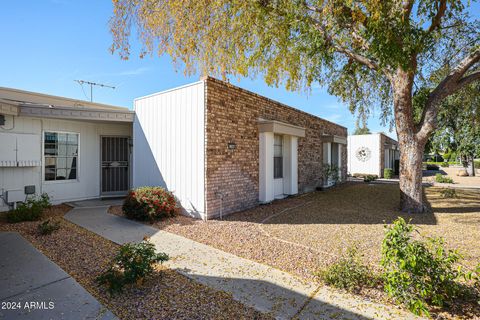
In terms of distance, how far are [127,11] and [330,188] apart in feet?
38.9

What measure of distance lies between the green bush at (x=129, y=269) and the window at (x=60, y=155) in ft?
21.8

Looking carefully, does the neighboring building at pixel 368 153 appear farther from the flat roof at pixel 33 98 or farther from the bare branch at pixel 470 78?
the flat roof at pixel 33 98

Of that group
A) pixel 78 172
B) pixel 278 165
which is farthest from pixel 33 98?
pixel 278 165

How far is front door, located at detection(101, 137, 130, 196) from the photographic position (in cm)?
942

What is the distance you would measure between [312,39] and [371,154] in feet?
60.0

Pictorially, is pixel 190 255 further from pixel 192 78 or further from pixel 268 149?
pixel 192 78

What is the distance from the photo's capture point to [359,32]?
21.6ft

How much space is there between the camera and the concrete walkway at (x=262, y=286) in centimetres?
263

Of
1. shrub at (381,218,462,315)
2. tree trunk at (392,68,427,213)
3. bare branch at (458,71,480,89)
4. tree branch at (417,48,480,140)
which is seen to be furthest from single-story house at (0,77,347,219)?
bare branch at (458,71,480,89)

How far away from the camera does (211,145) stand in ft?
21.3

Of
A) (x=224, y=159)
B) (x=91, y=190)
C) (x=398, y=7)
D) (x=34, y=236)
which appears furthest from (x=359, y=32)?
(x=91, y=190)

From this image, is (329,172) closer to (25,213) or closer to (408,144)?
(408,144)

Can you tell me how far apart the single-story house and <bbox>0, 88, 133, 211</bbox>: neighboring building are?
0.03 meters

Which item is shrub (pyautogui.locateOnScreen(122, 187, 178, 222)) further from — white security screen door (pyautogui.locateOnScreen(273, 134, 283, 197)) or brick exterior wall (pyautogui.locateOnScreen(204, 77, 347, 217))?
white security screen door (pyautogui.locateOnScreen(273, 134, 283, 197))
